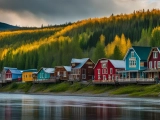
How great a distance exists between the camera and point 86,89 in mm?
113125

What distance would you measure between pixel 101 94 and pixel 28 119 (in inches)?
2696

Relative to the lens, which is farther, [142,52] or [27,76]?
[27,76]

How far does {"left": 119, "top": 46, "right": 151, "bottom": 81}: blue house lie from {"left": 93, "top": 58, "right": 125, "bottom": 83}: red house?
267 inches

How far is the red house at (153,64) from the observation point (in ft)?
343

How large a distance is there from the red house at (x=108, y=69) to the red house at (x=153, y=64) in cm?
1463

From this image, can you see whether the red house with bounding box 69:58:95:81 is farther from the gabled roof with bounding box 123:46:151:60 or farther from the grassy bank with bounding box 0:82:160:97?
the gabled roof with bounding box 123:46:151:60

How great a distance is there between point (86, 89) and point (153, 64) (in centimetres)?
1924

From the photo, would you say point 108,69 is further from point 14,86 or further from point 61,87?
point 14,86

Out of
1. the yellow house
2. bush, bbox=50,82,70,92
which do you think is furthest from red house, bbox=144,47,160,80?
the yellow house

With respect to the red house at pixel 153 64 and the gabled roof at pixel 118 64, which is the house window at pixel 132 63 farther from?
the gabled roof at pixel 118 64


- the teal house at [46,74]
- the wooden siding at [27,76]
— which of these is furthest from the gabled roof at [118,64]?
the wooden siding at [27,76]

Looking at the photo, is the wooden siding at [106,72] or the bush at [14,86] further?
the bush at [14,86]

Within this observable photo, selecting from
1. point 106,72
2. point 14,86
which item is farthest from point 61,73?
point 106,72

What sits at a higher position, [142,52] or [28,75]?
[142,52]
